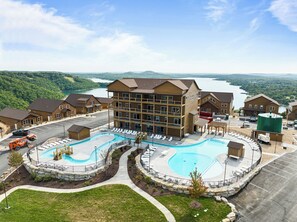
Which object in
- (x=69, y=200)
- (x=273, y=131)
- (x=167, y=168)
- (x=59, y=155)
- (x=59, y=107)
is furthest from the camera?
(x=59, y=107)

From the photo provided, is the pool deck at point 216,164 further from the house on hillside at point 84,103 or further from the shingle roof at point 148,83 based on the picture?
the house on hillside at point 84,103

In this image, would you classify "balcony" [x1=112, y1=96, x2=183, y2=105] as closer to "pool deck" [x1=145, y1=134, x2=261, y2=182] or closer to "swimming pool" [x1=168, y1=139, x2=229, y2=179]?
"swimming pool" [x1=168, y1=139, x2=229, y2=179]

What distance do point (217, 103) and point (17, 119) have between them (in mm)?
50705

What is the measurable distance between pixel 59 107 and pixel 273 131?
48917mm

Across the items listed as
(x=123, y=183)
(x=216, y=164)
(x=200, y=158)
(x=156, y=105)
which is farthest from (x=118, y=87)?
(x=216, y=164)

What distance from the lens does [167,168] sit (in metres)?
27.3

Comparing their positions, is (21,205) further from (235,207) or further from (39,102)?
(39,102)

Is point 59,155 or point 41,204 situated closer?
point 41,204

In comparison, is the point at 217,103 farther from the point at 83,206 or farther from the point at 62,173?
the point at 83,206

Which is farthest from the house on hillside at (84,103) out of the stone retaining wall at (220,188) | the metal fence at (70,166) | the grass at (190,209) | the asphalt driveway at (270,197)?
the asphalt driveway at (270,197)

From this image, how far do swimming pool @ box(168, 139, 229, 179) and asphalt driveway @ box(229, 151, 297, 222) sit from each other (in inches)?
183

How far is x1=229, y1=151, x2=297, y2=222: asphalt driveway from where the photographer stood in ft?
60.8

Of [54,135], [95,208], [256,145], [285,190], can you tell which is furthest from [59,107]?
[285,190]

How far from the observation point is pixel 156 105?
4112cm
